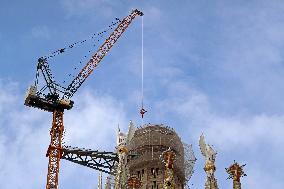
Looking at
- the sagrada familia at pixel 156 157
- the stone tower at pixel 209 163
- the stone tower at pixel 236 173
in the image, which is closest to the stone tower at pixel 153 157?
the sagrada familia at pixel 156 157

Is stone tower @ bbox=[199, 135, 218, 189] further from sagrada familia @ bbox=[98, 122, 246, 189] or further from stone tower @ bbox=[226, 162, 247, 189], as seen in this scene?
sagrada familia @ bbox=[98, 122, 246, 189]

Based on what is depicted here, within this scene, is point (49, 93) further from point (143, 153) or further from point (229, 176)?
point (229, 176)

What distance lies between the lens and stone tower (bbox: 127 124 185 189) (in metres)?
134

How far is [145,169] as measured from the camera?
135m

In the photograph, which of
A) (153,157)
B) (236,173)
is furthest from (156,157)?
(236,173)

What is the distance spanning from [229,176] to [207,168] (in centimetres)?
367

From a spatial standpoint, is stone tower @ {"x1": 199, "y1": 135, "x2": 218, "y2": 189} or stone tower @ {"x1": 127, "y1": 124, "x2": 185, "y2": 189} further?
stone tower @ {"x1": 127, "y1": 124, "x2": 185, "y2": 189}

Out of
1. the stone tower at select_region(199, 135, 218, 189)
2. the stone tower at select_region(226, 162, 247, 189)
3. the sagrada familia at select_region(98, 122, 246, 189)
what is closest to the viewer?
the stone tower at select_region(226, 162, 247, 189)

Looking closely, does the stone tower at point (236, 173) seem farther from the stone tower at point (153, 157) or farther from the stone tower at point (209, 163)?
the stone tower at point (153, 157)

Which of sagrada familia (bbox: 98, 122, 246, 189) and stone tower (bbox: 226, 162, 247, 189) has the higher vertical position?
sagrada familia (bbox: 98, 122, 246, 189)

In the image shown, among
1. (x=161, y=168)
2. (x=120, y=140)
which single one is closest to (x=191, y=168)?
(x=161, y=168)

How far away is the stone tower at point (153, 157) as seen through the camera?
134m

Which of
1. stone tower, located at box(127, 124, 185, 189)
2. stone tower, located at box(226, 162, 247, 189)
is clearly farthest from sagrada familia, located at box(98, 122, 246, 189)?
stone tower, located at box(226, 162, 247, 189)

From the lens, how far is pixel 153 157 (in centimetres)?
13462
